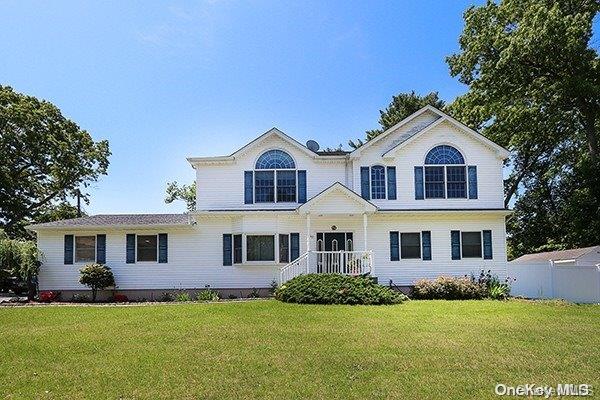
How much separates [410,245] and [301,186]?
5.50m

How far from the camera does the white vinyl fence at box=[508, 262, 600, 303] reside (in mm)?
20219

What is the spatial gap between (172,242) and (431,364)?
1649 centimetres

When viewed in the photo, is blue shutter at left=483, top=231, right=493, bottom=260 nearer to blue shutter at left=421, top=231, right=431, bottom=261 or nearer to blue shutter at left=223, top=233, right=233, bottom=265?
blue shutter at left=421, top=231, right=431, bottom=261

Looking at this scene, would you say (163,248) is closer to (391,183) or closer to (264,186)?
(264,186)

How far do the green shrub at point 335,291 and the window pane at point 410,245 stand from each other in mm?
3506

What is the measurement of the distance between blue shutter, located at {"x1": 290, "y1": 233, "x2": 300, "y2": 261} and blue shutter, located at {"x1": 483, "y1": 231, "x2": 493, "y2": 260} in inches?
321

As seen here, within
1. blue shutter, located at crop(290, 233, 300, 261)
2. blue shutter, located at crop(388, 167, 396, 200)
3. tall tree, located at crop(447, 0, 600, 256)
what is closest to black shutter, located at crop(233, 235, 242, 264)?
blue shutter, located at crop(290, 233, 300, 261)

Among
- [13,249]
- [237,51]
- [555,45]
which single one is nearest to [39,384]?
[237,51]

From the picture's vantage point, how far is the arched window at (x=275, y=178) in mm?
23516

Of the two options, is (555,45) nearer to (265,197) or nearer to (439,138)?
(439,138)

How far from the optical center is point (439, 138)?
23531 millimetres

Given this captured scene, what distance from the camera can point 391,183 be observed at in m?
23.4

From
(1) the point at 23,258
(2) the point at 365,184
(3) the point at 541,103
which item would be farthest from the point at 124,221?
(3) the point at 541,103

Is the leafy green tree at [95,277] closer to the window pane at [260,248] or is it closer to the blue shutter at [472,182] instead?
the window pane at [260,248]
